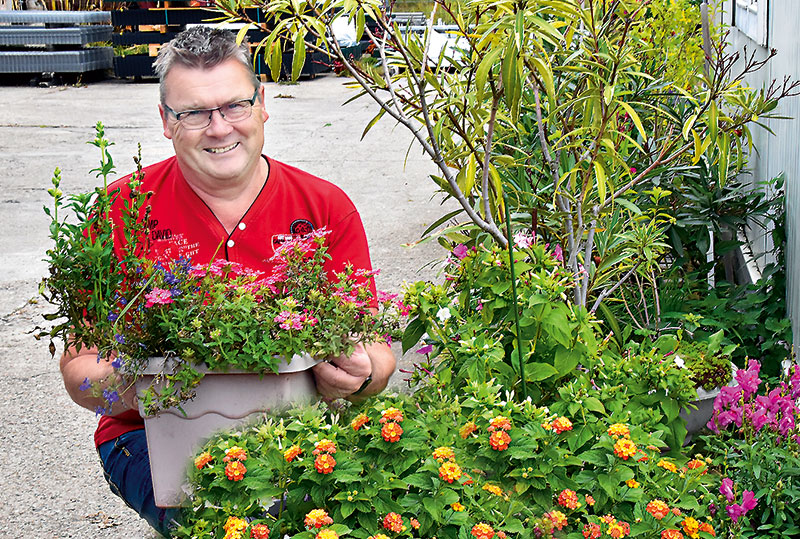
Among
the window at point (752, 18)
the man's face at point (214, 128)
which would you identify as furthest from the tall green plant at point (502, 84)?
the window at point (752, 18)

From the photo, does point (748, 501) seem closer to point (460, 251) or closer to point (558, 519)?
point (558, 519)

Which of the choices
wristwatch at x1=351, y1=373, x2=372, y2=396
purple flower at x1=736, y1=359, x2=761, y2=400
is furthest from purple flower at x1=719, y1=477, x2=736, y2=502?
wristwatch at x1=351, y1=373, x2=372, y2=396

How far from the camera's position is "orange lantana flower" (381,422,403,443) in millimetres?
1515

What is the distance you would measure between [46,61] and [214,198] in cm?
1400

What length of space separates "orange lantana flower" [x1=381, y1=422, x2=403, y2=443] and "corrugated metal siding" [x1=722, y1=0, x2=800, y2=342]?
2.03 m

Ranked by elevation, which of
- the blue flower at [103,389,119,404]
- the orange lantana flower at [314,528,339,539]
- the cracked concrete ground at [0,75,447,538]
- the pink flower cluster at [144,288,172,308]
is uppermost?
the pink flower cluster at [144,288,172,308]

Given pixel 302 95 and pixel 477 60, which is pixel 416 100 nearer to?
pixel 477 60

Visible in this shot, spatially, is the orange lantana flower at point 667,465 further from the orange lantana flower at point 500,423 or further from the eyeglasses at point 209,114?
the eyeglasses at point 209,114

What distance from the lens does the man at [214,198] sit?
1.97m

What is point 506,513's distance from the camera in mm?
1586

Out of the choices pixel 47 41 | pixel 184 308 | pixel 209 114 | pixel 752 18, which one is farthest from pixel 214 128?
pixel 47 41

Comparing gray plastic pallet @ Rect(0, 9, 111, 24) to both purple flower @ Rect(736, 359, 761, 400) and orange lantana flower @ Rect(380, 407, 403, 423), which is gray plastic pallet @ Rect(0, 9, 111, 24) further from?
orange lantana flower @ Rect(380, 407, 403, 423)

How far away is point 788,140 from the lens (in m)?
3.50

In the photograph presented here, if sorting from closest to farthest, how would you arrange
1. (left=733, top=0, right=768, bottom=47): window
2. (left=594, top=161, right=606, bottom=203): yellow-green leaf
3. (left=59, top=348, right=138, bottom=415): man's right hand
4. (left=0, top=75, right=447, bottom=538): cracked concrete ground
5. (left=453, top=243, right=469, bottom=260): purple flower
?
(left=59, top=348, right=138, bottom=415): man's right hand < (left=594, top=161, right=606, bottom=203): yellow-green leaf < (left=453, top=243, right=469, bottom=260): purple flower < (left=0, top=75, right=447, bottom=538): cracked concrete ground < (left=733, top=0, right=768, bottom=47): window
